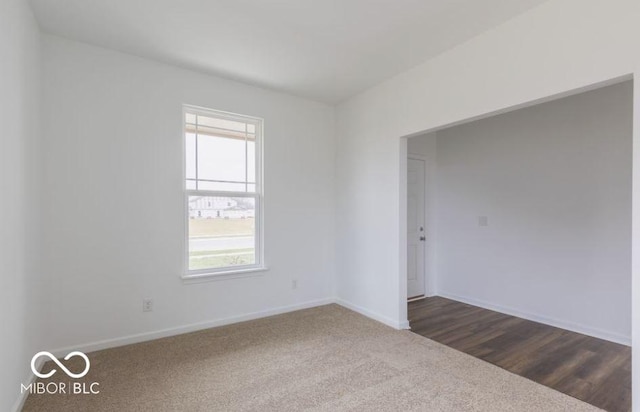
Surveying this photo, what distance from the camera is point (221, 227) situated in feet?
12.1

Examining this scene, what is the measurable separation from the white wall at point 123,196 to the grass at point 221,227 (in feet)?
0.58

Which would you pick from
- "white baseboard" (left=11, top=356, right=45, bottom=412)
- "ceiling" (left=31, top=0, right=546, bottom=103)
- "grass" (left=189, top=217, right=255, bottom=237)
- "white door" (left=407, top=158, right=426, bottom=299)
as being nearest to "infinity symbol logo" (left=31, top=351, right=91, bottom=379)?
"white baseboard" (left=11, top=356, right=45, bottom=412)

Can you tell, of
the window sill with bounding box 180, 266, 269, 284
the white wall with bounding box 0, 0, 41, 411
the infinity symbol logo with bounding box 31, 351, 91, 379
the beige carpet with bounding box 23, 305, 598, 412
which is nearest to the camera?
the white wall with bounding box 0, 0, 41, 411

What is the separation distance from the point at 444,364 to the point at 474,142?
3033 mm

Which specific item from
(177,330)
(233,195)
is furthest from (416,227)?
(177,330)

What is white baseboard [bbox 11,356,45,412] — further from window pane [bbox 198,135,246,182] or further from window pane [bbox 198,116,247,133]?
window pane [bbox 198,116,247,133]

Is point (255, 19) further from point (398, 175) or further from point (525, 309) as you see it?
point (525, 309)

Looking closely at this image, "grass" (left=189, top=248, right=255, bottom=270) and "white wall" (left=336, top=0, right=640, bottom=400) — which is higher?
"white wall" (left=336, top=0, right=640, bottom=400)

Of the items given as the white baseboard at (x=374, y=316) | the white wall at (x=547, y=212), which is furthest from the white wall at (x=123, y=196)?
the white wall at (x=547, y=212)

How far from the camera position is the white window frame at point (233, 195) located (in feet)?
11.3

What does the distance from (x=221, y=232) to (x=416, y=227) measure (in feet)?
9.13

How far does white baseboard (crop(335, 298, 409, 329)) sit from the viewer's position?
3535mm

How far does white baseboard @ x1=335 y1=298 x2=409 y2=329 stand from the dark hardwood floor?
0.16 metres

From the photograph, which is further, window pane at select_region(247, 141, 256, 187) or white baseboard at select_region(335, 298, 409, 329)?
window pane at select_region(247, 141, 256, 187)
